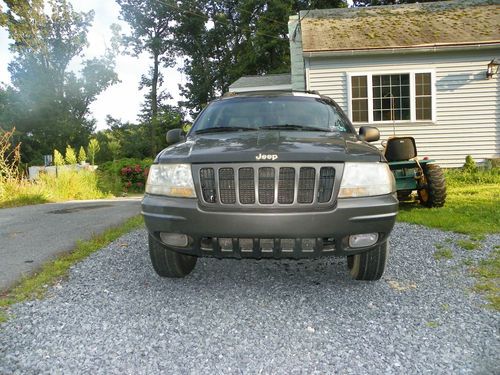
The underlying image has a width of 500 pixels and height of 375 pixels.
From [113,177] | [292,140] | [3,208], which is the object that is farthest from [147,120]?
[292,140]

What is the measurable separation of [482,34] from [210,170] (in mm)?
11644

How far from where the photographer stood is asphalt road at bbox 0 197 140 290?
4246mm

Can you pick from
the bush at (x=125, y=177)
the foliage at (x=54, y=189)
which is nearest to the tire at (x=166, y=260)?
the foliage at (x=54, y=189)

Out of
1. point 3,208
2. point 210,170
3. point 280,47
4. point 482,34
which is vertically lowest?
point 3,208

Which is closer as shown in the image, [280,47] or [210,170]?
[210,170]

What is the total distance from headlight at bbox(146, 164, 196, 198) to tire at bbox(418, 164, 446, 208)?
5.02m

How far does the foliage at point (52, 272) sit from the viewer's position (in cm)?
325

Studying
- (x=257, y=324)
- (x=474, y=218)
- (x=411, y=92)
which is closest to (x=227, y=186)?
(x=257, y=324)

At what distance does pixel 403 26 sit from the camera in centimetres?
1276

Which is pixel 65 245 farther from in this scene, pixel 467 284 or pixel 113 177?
pixel 113 177

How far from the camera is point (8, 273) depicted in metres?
3.88

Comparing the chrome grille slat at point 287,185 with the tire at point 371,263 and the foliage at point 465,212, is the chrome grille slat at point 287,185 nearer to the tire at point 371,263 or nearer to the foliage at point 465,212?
the tire at point 371,263

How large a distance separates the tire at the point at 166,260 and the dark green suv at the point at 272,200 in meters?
0.31

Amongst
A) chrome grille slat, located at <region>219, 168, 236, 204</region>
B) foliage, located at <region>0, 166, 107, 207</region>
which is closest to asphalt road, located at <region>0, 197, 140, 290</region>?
foliage, located at <region>0, 166, 107, 207</region>
